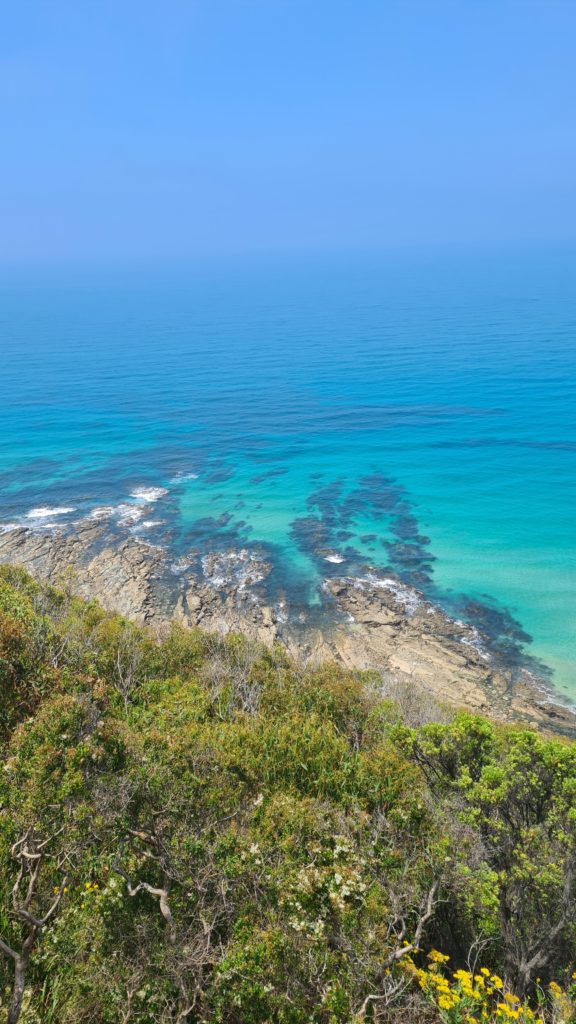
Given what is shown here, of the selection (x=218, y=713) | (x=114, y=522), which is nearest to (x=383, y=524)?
(x=114, y=522)

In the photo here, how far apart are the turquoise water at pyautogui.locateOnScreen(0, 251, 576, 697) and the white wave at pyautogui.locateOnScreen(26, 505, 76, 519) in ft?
1.12

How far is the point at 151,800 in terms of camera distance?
12.9m

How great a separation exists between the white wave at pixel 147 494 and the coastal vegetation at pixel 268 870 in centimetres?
4728

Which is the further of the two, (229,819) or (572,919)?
(229,819)

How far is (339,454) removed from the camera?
79.2 m

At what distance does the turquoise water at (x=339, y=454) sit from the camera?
52.7m

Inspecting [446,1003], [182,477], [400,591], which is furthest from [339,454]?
[446,1003]

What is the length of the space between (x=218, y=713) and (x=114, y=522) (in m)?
40.4

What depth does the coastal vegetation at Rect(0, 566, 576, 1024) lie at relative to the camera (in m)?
10.9

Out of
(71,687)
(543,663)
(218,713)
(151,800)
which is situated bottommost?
(543,663)

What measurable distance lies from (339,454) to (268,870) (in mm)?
68880

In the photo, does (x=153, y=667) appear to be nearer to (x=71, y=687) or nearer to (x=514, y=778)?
(x=71, y=687)

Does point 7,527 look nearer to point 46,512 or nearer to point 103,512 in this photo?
point 46,512

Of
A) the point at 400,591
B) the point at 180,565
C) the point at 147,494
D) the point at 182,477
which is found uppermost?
the point at 182,477
